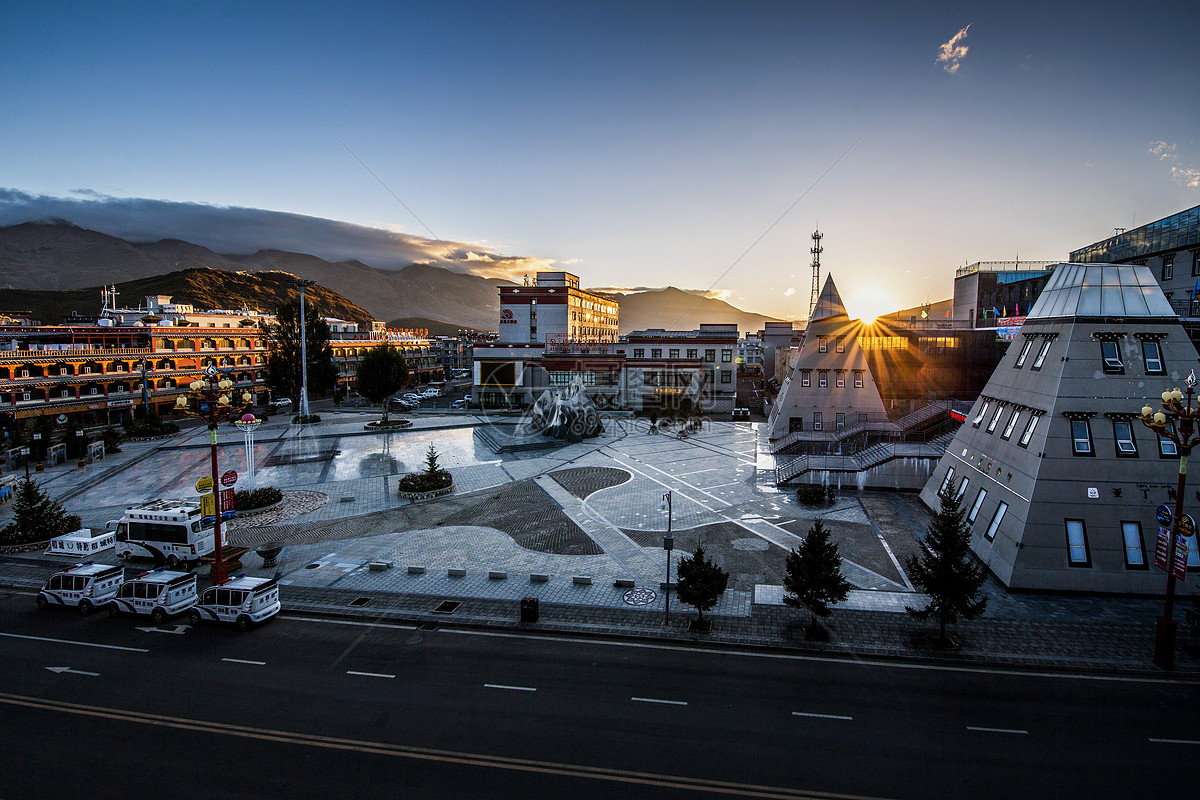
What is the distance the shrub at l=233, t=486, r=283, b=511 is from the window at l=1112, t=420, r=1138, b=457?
40967mm

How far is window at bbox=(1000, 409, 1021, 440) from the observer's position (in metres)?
23.4

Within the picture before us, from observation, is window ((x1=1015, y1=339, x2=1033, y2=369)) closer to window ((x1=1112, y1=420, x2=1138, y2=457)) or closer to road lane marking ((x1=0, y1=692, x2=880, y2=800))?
window ((x1=1112, y1=420, x2=1138, y2=457))

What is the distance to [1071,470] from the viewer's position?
20297 millimetres

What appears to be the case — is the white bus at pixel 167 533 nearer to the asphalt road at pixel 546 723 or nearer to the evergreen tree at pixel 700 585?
the asphalt road at pixel 546 723

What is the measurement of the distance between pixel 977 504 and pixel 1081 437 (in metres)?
4.98

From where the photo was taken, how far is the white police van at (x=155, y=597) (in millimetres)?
18344

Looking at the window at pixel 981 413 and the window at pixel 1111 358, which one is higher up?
the window at pixel 1111 358

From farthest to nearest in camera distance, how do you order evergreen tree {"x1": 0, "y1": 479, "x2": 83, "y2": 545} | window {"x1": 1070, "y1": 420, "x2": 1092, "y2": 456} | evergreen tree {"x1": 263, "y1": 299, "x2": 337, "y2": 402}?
evergreen tree {"x1": 263, "y1": 299, "x2": 337, "y2": 402}
evergreen tree {"x1": 0, "y1": 479, "x2": 83, "y2": 545}
window {"x1": 1070, "y1": 420, "x2": 1092, "y2": 456}

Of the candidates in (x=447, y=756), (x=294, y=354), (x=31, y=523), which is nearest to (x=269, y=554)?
(x=31, y=523)

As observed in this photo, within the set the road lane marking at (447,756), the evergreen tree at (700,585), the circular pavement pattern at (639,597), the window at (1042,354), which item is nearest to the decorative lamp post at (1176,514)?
the window at (1042,354)

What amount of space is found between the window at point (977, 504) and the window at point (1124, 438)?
490 centimetres

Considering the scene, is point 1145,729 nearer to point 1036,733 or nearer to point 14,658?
point 1036,733

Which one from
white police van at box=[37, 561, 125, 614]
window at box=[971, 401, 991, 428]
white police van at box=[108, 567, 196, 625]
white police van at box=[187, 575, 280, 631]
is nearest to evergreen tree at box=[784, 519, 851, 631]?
window at box=[971, 401, 991, 428]

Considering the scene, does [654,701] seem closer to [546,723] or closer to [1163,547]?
[546,723]
